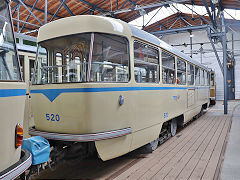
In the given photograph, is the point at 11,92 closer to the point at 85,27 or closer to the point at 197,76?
the point at 85,27

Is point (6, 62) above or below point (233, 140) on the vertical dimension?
above

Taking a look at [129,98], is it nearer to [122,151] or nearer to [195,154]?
[122,151]

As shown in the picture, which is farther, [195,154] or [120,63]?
[195,154]

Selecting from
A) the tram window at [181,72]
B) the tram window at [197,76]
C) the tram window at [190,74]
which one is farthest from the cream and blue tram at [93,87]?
the tram window at [197,76]

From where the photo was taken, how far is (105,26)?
3510 mm

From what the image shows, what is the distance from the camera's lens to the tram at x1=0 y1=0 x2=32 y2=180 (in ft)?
6.43

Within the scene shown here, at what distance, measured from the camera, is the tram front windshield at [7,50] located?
7.12ft

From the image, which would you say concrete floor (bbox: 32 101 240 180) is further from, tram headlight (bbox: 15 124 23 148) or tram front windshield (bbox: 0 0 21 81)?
tram front windshield (bbox: 0 0 21 81)

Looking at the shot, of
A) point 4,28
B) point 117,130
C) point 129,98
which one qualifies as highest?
point 4,28

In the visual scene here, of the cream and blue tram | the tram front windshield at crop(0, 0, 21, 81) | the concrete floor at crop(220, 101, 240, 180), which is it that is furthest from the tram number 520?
the concrete floor at crop(220, 101, 240, 180)

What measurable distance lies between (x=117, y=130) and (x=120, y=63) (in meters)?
1.12

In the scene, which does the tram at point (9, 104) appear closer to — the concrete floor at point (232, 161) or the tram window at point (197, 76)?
the concrete floor at point (232, 161)

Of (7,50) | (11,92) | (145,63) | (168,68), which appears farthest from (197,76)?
(11,92)

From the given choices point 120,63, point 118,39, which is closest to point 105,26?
point 118,39
